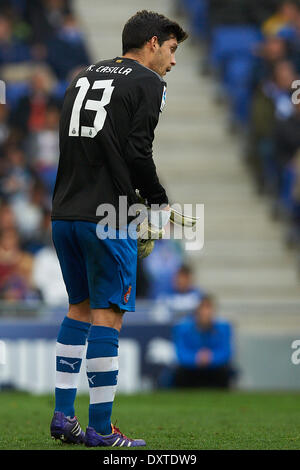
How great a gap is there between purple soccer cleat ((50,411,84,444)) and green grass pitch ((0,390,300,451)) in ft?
0.18

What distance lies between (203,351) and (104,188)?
19.7 feet

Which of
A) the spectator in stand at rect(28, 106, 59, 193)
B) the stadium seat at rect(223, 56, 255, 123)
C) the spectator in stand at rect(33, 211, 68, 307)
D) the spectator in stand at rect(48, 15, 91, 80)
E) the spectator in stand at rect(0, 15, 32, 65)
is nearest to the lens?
the spectator in stand at rect(33, 211, 68, 307)

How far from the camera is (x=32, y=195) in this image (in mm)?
13312

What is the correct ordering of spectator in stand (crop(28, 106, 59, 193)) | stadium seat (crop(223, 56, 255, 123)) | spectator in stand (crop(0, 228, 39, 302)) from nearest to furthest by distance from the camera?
spectator in stand (crop(0, 228, 39, 302)) → spectator in stand (crop(28, 106, 59, 193)) → stadium seat (crop(223, 56, 255, 123))

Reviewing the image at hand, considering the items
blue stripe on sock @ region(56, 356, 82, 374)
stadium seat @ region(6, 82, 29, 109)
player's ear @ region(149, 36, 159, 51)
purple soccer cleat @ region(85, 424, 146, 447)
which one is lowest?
purple soccer cleat @ region(85, 424, 146, 447)

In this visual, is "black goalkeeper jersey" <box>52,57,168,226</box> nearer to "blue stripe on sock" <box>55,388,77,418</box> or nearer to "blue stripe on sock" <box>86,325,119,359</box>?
"blue stripe on sock" <box>86,325,119,359</box>

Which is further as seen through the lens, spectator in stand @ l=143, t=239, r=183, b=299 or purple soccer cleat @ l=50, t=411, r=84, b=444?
spectator in stand @ l=143, t=239, r=183, b=299

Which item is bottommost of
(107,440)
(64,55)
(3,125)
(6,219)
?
(107,440)

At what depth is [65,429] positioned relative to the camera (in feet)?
18.9

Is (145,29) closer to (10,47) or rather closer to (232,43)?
(10,47)

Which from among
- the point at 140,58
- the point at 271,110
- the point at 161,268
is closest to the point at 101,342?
the point at 140,58

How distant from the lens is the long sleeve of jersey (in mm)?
5559

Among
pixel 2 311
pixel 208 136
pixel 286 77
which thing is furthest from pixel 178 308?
pixel 208 136

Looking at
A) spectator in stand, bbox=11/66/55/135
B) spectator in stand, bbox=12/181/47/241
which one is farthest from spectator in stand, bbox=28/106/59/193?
spectator in stand, bbox=12/181/47/241
